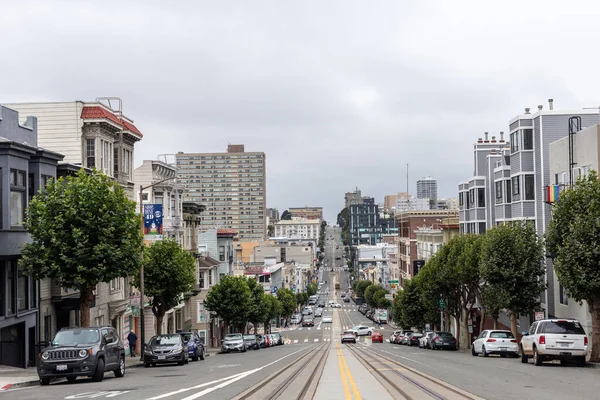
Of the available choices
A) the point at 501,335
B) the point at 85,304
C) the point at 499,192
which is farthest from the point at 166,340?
the point at 499,192

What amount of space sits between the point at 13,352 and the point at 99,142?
16194 mm

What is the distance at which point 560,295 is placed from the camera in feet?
146

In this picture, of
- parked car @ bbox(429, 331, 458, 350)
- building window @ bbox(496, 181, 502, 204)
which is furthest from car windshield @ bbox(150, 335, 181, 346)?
building window @ bbox(496, 181, 502, 204)

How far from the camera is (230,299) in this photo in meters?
70.5

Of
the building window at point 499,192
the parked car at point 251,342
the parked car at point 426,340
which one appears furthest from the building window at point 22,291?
the building window at point 499,192

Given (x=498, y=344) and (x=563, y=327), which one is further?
(x=498, y=344)

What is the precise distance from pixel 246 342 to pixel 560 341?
34570 millimetres

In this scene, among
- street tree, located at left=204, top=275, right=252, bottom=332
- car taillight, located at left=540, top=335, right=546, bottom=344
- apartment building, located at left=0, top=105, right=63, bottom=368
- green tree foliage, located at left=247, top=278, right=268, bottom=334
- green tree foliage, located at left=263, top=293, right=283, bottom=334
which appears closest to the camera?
car taillight, located at left=540, top=335, right=546, bottom=344

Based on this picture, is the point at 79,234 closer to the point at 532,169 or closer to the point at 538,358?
the point at 538,358

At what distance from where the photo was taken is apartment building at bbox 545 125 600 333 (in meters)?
38.1

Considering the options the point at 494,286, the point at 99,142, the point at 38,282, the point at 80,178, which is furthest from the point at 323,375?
the point at 99,142

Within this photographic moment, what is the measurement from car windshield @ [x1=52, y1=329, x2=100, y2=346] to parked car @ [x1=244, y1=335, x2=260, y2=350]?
3514 cm

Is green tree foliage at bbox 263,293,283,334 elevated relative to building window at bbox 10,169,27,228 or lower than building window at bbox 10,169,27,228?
lower

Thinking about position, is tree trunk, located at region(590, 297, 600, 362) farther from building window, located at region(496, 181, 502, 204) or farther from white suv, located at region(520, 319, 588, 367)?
building window, located at region(496, 181, 502, 204)
